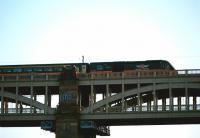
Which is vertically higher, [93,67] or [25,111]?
[93,67]

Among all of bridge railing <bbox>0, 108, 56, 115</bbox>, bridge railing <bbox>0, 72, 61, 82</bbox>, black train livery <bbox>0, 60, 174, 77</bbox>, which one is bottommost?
bridge railing <bbox>0, 108, 56, 115</bbox>

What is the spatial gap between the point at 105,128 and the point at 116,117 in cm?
1456

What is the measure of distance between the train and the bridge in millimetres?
1352

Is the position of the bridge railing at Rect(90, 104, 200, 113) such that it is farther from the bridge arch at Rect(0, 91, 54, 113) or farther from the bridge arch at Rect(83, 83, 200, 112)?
the bridge arch at Rect(0, 91, 54, 113)

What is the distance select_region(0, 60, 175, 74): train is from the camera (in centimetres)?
8238

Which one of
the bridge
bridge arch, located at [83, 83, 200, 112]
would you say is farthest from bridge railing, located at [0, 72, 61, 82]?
bridge arch, located at [83, 83, 200, 112]

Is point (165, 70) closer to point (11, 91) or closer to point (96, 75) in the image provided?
point (96, 75)

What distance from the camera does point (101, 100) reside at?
81.1 meters

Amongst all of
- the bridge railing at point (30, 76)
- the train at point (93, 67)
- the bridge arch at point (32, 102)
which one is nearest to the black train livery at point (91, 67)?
the train at point (93, 67)

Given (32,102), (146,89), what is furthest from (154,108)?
(32,102)

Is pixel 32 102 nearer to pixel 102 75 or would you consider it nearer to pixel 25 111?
pixel 25 111

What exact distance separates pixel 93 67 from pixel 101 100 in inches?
313

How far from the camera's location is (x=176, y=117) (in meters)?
77.9

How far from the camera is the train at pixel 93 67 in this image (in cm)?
8238
